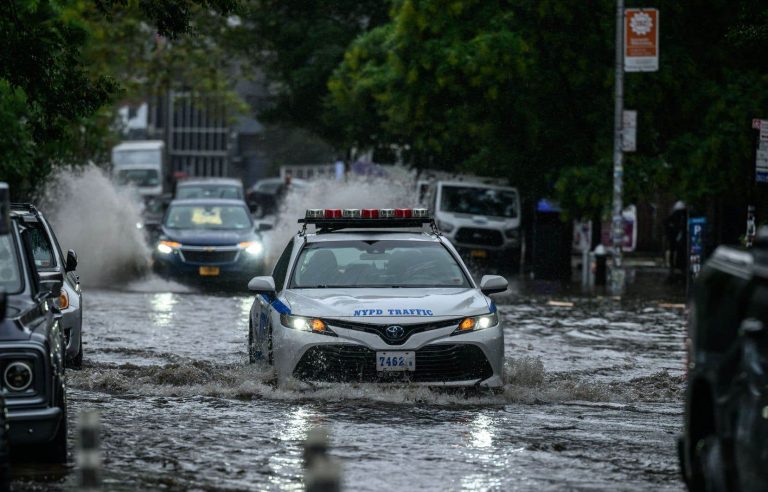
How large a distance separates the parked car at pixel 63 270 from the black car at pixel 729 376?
8.47 meters

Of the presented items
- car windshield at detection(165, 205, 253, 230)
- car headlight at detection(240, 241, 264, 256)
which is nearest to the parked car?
car headlight at detection(240, 241, 264, 256)

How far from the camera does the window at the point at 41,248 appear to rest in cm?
1589

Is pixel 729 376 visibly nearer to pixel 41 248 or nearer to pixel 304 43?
pixel 41 248

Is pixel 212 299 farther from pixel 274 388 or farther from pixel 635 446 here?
pixel 635 446

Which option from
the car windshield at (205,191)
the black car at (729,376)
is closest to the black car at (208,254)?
the car windshield at (205,191)

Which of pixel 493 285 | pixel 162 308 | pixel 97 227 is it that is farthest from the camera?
pixel 97 227

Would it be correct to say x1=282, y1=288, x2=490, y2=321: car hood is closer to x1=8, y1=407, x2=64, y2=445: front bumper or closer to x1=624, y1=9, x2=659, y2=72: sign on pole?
x1=8, y1=407, x2=64, y2=445: front bumper

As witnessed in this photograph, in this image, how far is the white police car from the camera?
13062 millimetres

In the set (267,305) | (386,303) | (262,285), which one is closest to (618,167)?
(267,305)

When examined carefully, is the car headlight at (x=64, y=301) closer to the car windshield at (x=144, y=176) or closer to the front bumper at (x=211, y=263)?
the front bumper at (x=211, y=263)

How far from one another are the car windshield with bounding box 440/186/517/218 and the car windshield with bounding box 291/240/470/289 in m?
22.8

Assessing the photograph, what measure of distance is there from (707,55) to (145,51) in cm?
2286

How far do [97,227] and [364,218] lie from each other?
62.6 ft

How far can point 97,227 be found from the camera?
111ft
